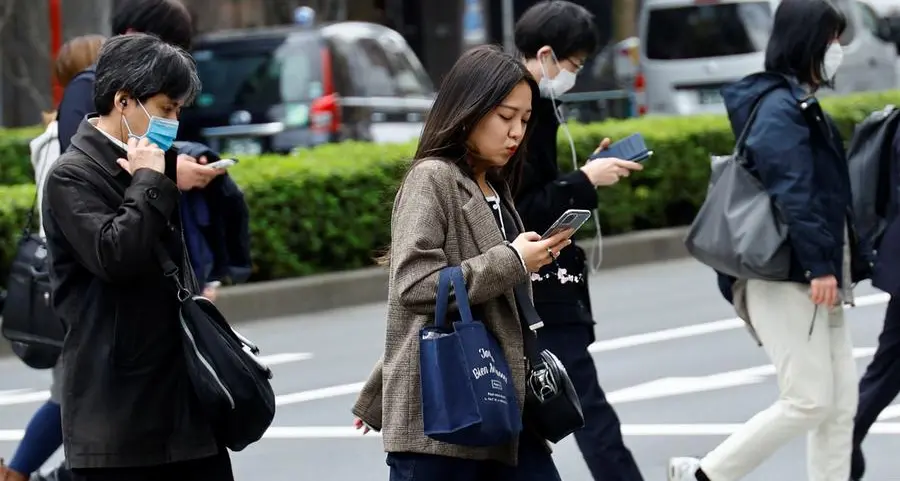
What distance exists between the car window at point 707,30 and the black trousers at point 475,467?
16.5 metres

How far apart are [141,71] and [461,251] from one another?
2.62ft

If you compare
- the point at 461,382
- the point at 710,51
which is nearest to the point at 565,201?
the point at 461,382

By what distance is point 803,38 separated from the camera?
5.50 metres

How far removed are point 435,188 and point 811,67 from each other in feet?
6.87

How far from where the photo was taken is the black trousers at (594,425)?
17.6 feet

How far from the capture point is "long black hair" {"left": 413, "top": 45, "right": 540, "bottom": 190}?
3.89m

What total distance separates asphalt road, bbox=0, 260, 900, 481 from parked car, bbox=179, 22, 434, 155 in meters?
3.52

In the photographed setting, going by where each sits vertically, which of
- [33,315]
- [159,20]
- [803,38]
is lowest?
[33,315]

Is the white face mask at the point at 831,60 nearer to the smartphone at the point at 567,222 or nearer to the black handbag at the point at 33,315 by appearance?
the smartphone at the point at 567,222

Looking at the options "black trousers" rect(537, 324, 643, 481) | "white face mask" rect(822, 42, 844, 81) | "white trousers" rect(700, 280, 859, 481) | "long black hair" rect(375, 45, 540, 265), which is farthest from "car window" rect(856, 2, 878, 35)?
"long black hair" rect(375, 45, 540, 265)

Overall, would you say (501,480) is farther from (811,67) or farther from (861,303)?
(861,303)

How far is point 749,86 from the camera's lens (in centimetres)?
556

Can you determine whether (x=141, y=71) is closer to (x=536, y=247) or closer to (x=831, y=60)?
(x=536, y=247)

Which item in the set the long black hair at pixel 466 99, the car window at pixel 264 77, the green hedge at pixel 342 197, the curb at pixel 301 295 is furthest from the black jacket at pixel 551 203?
the car window at pixel 264 77
